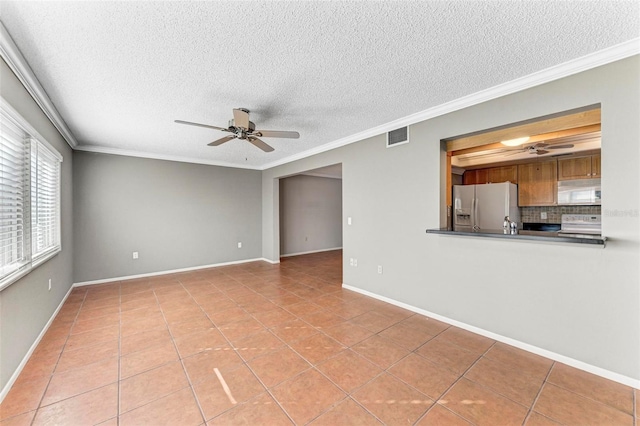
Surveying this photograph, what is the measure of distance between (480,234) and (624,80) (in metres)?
1.50

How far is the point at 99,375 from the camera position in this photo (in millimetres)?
2002

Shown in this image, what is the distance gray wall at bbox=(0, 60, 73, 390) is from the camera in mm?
1824

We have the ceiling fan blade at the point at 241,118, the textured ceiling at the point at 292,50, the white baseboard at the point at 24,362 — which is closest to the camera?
the textured ceiling at the point at 292,50

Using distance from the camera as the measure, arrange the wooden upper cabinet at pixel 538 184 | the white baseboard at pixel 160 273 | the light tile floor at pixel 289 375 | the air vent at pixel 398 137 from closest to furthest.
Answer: the light tile floor at pixel 289 375, the air vent at pixel 398 137, the white baseboard at pixel 160 273, the wooden upper cabinet at pixel 538 184

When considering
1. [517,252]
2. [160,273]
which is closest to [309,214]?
[160,273]

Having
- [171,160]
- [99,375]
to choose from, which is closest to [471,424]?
[99,375]

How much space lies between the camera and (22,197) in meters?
2.23

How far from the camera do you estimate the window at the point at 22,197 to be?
6.26 ft

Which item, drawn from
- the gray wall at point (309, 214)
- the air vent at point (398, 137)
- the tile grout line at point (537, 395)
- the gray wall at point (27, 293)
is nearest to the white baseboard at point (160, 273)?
the gray wall at point (27, 293)

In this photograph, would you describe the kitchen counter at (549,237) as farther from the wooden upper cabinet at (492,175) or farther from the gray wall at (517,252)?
the wooden upper cabinet at (492,175)

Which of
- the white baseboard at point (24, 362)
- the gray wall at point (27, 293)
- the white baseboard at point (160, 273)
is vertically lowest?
the white baseboard at point (24, 362)

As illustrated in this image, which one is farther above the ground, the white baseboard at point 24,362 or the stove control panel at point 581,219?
the stove control panel at point 581,219

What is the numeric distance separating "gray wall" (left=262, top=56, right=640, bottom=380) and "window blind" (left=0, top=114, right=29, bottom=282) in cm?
355

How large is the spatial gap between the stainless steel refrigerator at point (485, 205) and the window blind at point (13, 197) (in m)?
5.24
